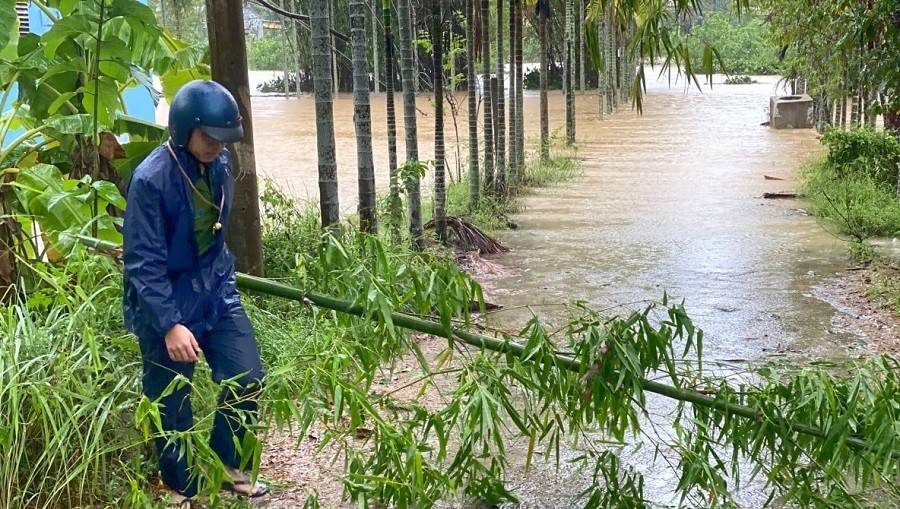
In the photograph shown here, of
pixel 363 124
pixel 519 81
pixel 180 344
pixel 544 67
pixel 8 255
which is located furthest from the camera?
pixel 544 67

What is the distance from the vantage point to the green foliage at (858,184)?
11016mm

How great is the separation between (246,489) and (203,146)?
1511 millimetres

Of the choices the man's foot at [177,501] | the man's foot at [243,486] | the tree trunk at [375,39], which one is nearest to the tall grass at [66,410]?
the man's foot at [177,501]

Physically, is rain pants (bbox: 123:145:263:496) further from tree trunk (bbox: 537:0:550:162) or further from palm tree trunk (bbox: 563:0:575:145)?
palm tree trunk (bbox: 563:0:575:145)

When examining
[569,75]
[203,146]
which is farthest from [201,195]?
[569,75]

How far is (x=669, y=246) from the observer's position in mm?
10938

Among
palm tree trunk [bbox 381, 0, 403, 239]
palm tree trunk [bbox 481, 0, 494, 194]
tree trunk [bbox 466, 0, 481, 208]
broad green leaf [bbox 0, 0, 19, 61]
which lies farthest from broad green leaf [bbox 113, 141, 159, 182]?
palm tree trunk [bbox 481, 0, 494, 194]

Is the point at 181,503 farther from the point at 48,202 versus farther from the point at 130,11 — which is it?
the point at 130,11

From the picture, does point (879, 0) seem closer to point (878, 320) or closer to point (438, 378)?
point (878, 320)

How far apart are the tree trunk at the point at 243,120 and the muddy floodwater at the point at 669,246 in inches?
68.7

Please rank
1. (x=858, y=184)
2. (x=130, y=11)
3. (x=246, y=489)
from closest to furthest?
(x=246, y=489) → (x=130, y=11) → (x=858, y=184)

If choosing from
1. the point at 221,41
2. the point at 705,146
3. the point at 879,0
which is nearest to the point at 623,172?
the point at 705,146

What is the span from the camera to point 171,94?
7273mm

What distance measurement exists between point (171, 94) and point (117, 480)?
4030mm
